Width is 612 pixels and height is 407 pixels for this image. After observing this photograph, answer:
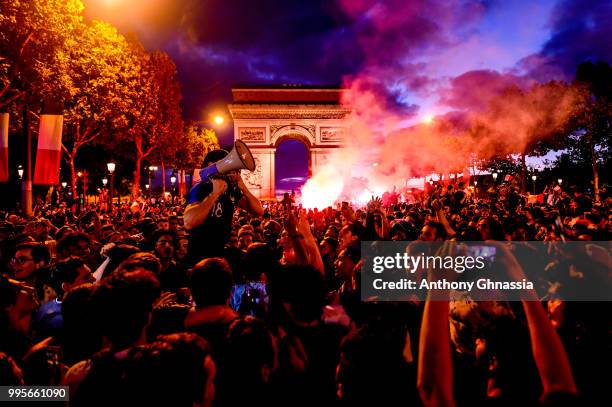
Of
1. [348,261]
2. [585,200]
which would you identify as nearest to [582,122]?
[585,200]

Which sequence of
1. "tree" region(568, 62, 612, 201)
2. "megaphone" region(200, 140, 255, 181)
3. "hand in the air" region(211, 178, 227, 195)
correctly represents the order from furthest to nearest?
"tree" region(568, 62, 612, 201) → "megaphone" region(200, 140, 255, 181) → "hand in the air" region(211, 178, 227, 195)

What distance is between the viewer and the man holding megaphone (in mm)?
4395

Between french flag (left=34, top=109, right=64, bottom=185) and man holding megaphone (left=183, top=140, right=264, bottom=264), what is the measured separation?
9.13 m

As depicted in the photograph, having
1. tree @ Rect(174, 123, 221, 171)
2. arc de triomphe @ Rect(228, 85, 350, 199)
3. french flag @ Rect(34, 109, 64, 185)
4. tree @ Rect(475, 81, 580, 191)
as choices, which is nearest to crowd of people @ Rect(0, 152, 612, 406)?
french flag @ Rect(34, 109, 64, 185)

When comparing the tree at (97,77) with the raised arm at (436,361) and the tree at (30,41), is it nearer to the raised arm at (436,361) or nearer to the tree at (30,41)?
the tree at (30,41)

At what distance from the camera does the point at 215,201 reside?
4402 millimetres

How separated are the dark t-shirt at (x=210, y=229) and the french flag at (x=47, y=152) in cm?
914

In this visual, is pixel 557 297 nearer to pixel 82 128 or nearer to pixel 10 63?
pixel 10 63

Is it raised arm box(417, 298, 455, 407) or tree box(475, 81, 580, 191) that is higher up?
tree box(475, 81, 580, 191)

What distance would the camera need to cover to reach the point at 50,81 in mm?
15781

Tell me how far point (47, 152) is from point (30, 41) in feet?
20.9

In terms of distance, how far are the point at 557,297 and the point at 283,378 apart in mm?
1815

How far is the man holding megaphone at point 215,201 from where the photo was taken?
439 centimetres

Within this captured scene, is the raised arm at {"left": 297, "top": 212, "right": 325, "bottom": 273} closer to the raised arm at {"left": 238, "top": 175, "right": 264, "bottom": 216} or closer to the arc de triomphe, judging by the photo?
the raised arm at {"left": 238, "top": 175, "right": 264, "bottom": 216}
